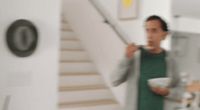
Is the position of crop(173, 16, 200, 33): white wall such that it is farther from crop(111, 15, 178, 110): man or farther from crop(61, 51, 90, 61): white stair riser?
crop(61, 51, 90, 61): white stair riser

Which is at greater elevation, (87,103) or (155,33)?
(155,33)

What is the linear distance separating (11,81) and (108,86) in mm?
1473

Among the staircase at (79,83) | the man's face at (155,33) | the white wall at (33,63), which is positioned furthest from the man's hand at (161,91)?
the staircase at (79,83)

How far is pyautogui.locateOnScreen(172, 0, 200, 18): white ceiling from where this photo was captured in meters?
2.19

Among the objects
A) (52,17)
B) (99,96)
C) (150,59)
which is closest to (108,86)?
(99,96)

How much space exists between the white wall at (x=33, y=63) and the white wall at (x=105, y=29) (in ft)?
2.93

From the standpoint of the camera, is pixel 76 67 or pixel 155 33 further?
pixel 76 67

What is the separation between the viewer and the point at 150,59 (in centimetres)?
218

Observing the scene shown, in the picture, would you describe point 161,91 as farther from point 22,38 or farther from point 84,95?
point 84,95

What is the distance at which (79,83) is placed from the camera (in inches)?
142

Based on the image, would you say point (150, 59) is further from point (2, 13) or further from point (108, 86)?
point (108, 86)

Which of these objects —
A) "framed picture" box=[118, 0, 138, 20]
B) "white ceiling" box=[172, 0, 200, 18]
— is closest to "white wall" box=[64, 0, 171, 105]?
"framed picture" box=[118, 0, 138, 20]

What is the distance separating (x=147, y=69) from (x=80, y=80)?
1.54m

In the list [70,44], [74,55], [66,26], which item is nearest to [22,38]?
[74,55]
